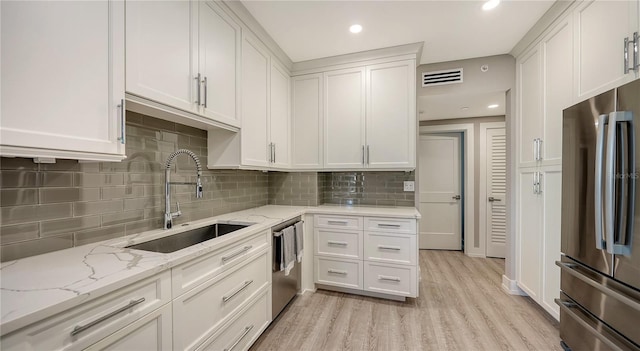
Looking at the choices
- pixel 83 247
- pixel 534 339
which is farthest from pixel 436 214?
pixel 83 247

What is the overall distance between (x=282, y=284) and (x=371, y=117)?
1.92 m

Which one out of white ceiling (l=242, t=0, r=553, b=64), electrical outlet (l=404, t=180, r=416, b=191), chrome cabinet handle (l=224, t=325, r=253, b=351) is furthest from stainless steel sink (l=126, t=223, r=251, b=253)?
electrical outlet (l=404, t=180, r=416, b=191)

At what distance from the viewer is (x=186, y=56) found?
60.5 inches

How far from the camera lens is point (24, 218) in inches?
43.4

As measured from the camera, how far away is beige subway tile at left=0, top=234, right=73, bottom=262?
1.05 metres

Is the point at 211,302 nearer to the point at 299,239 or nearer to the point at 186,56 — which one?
the point at 299,239

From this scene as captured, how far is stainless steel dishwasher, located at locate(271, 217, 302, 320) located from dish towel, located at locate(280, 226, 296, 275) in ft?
0.17

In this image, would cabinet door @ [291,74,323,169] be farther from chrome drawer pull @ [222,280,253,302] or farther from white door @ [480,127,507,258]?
white door @ [480,127,507,258]

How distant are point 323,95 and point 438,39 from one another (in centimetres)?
128

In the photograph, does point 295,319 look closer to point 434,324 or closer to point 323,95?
point 434,324

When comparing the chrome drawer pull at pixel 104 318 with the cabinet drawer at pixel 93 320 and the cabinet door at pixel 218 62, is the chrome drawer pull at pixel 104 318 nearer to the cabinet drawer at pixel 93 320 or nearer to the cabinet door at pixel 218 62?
the cabinet drawer at pixel 93 320

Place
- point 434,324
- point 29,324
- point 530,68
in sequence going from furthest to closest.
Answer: point 530,68
point 434,324
point 29,324

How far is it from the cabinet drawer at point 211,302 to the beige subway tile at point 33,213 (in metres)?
0.73

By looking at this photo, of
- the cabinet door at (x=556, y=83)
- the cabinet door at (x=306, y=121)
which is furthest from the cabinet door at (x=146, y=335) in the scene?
the cabinet door at (x=556, y=83)
